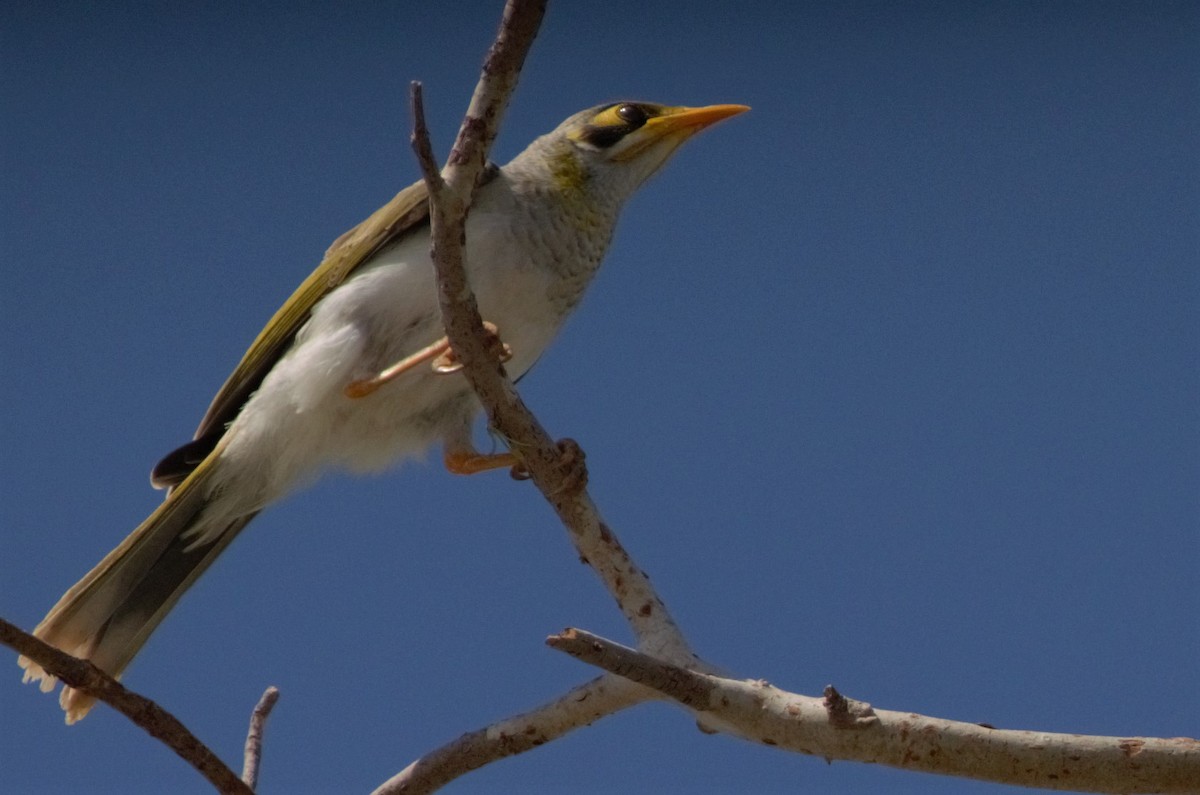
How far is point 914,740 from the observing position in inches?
111

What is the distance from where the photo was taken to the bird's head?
15.8ft

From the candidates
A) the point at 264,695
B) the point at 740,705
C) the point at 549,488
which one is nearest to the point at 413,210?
the point at 549,488

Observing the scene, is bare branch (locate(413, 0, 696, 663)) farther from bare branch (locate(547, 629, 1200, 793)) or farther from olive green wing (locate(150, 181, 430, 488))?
olive green wing (locate(150, 181, 430, 488))

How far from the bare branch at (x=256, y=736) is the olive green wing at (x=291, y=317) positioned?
108 centimetres

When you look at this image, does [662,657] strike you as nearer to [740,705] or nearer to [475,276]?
[740,705]

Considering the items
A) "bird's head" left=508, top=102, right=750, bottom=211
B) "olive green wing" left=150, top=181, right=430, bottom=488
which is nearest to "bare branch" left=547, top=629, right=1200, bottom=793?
"olive green wing" left=150, top=181, right=430, bottom=488

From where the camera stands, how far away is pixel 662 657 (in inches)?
126

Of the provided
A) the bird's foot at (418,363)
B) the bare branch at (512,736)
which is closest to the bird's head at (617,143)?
the bird's foot at (418,363)

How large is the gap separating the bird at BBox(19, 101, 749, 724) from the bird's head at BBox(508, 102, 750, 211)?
2 centimetres

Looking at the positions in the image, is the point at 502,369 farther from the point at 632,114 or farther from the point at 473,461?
the point at 632,114

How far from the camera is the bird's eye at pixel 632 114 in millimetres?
5082

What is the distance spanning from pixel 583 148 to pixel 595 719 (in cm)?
247

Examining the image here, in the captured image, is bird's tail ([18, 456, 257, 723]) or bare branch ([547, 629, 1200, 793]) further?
bird's tail ([18, 456, 257, 723])

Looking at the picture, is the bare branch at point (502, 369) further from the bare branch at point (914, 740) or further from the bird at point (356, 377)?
the bird at point (356, 377)
